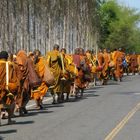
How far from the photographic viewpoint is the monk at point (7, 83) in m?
13.8

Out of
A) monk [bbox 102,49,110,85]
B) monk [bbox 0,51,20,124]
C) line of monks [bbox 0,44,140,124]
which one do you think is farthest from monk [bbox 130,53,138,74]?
monk [bbox 0,51,20,124]

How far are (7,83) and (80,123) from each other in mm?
1846

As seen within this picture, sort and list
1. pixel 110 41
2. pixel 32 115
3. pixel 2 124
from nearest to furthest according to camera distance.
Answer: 1. pixel 2 124
2. pixel 32 115
3. pixel 110 41

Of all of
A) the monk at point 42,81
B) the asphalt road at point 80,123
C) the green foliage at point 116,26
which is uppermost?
the green foliage at point 116,26

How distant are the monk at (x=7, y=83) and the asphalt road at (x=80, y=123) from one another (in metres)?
0.52

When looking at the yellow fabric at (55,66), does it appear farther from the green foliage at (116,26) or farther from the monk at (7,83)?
the green foliage at (116,26)

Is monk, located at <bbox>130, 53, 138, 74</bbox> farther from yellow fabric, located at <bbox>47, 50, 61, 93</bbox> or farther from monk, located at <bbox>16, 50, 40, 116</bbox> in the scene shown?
monk, located at <bbox>16, 50, 40, 116</bbox>

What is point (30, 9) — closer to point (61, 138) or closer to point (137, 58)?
point (137, 58)

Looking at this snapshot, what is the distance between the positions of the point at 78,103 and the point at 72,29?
99.9ft

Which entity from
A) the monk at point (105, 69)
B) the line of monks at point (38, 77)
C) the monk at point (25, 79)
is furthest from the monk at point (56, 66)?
the monk at point (105, 69)

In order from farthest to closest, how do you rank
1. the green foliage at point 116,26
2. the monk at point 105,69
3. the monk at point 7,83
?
the green foliage at point 116,26 → the monk at point 105,69 → the monk at point 7,83

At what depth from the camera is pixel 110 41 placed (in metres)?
79.9

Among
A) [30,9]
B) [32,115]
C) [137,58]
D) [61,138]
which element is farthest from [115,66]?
[61,138]

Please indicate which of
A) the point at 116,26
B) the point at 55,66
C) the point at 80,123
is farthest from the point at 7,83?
the point at 116,26
